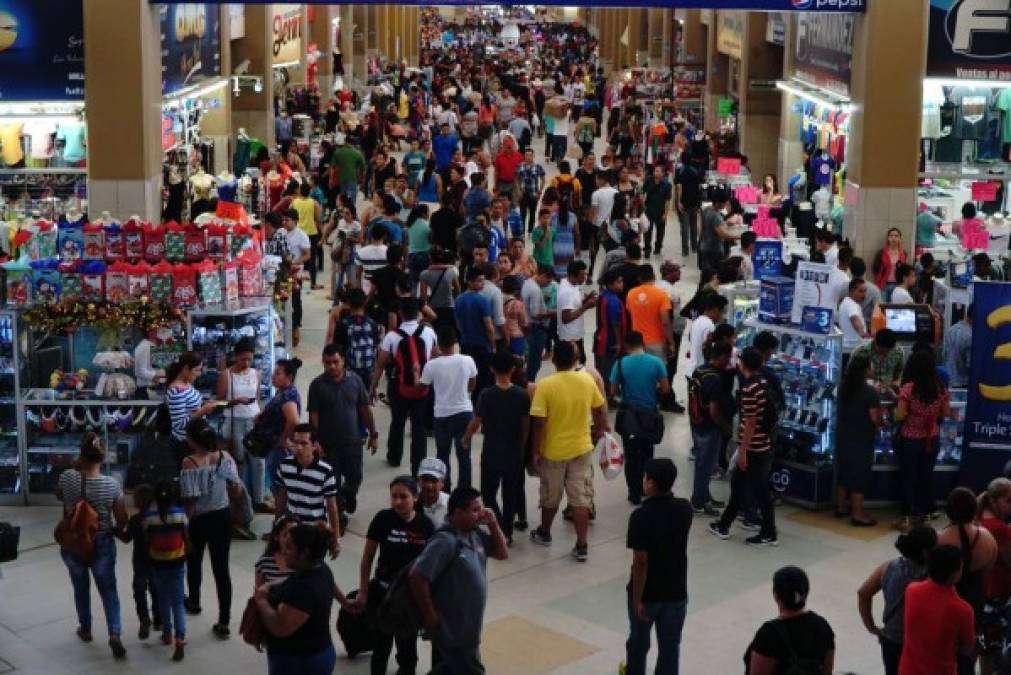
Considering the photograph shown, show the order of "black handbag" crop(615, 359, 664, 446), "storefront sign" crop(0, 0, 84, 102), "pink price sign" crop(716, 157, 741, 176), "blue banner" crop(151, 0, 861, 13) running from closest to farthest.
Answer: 1. "black handbag" crop(615, 359, 664, 446)
2. "blue banner" crop(151, 0, 861, 13)
3. "storefront sign" crop(0, 0, 84, 102)
4. "pink price sign" crop(716, 157, 741, 176)

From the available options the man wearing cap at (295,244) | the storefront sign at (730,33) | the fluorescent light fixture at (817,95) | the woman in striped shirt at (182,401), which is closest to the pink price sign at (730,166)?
the fluorescent light fixture at (817,95)

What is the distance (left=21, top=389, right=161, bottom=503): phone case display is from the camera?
12.5m

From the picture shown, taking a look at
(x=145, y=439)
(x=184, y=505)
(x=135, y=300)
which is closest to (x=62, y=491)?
(x=184, y=505)

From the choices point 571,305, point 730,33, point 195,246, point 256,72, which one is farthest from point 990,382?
point 730,33

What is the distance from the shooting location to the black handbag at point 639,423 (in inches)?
481

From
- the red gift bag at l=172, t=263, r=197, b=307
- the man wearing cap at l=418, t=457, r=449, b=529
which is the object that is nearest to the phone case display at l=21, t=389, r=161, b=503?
the red gift bag at l=172, t=263, r=197, b=307

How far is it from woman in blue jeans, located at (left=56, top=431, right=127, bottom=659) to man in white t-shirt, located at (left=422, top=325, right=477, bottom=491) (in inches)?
116

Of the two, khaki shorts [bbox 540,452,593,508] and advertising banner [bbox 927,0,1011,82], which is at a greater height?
advertising banner [bbox 927,0,1011,82]

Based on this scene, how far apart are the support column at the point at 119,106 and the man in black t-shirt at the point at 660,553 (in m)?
11.0

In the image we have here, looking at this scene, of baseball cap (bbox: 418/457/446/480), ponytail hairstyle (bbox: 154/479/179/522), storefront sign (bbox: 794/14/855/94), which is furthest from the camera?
storefront sign (bbox: 794/14/855/94)

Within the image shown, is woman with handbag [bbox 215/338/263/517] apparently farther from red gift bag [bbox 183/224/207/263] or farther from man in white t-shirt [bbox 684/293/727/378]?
man in white t-shirt [bbox 684/293/727/378]

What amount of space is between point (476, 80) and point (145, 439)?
33.5 m

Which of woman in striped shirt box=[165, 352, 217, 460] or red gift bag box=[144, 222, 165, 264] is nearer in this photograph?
woman in striped shirt box=[165, 352, 217, 460]

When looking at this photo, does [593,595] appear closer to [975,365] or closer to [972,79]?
[975,365]
